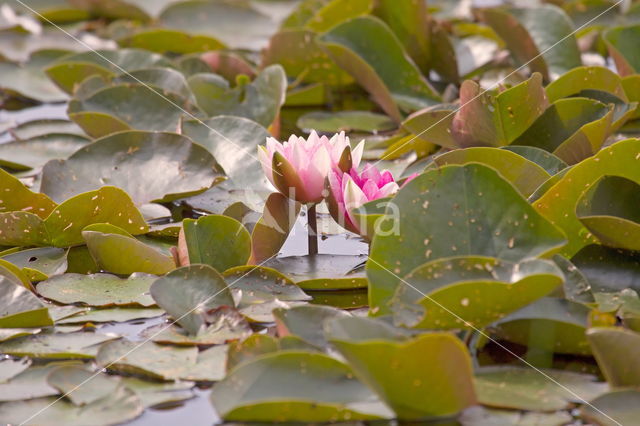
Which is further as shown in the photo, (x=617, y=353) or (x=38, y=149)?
(x=38, y=149)

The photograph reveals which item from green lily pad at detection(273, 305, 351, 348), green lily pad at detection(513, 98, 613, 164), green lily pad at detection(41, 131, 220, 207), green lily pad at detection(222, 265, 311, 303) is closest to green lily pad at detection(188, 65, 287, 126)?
green lily pad at detection(41, 131, 220, 207)

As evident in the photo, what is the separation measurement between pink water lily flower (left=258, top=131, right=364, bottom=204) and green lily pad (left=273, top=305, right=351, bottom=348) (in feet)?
1.07

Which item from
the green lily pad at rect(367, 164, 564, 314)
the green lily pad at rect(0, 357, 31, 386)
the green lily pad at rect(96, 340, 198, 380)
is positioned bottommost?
the green lily pad at rect(0, 357, 31, 386)

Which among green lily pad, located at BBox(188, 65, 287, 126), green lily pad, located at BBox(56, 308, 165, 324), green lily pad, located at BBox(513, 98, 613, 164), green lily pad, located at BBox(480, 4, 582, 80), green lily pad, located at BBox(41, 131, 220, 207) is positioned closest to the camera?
green lily pad, located at BBox(56, 308, 165, 324)

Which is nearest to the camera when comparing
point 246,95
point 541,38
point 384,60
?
point 246,95

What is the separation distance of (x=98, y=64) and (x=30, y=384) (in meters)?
1.60

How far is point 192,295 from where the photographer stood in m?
1.43

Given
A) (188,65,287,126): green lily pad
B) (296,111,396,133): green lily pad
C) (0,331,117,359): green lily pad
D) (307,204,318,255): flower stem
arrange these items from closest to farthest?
(0,331,117,359): green lily pad, (307,204,318,255): flower stem, (188,65,287,126): green lily pad, (296,111,396,133): green lily pad

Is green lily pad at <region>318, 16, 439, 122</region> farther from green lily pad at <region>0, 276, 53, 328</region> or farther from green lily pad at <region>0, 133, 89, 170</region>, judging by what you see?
green lily pad at <region>0, 276, 53, 328</region>

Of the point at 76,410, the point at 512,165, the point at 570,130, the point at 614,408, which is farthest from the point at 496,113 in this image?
the point at 76,410

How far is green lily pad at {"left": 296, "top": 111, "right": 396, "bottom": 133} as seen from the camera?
2.40 m

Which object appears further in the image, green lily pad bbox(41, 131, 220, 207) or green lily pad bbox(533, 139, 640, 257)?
green lily pad bbox(41, 131, 220, 207)

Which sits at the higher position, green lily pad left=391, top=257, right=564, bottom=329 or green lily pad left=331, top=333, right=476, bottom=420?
green lily pad left=391, top=257, right=564, bottom=329

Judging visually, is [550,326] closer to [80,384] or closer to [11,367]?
[80,384]
